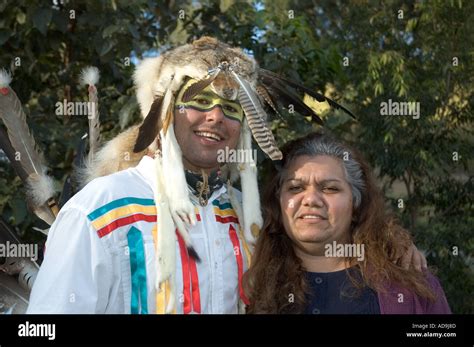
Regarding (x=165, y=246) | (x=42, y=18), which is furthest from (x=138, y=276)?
(x=42, y=18)

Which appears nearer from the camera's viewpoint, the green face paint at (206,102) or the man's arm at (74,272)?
the man's arm at (74,272)

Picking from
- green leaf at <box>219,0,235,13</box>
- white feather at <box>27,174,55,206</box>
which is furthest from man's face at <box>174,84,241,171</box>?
green leaf at <box>219,0,235,13</box>

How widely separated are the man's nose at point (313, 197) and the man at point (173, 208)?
22 centimetres

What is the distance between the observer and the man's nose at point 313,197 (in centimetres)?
308

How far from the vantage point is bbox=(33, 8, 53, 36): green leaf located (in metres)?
4.23

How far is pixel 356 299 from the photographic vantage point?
306cm

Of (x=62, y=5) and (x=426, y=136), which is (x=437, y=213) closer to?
(x=426, y=136)

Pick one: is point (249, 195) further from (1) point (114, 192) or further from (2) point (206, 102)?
(1) point (114, 192)

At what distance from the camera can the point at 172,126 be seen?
3189 millimetres

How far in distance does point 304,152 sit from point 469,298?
3.18 m

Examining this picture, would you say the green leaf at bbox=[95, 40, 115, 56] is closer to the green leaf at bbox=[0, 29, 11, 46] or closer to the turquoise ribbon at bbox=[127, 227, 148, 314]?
the green leaf at bbox=[0, 29, 11, 46]

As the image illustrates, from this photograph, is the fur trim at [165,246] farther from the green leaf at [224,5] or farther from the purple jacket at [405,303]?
the green leaf at [224,5]

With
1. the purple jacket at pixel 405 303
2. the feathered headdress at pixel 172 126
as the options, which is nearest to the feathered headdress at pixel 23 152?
the feathered headdress at pixel 172 126
